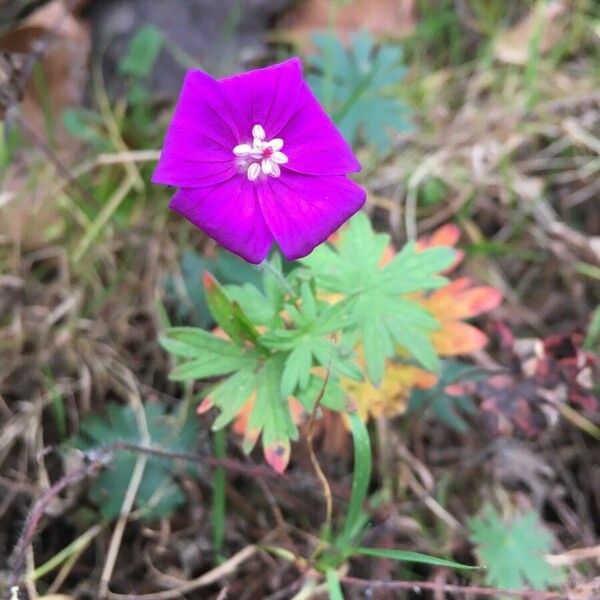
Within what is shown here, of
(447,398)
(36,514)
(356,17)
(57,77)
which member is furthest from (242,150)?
(356,17)

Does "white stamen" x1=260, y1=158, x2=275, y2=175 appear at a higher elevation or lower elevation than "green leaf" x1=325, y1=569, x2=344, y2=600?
higher

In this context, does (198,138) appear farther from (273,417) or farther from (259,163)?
(273,417)

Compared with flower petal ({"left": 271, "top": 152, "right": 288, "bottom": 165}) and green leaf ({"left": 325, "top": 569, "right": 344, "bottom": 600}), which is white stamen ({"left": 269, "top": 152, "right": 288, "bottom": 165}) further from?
green leaf ({"left": 325, "top": 569, "right": 344, "bottom": 600})

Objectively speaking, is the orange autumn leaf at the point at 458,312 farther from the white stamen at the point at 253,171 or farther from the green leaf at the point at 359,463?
the white stamen at the point at 253,171

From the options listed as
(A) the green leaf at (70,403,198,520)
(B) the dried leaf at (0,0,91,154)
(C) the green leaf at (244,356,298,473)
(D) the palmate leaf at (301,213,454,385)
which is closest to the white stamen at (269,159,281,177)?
(D) the palmate leaf at (301,213,454,385)

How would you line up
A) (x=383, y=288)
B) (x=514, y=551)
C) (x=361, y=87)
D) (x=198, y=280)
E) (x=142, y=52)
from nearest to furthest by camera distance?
1. (x=383, y=288)
2. (x=514, y=551)
3. (x=198, y=280)
4. (x=361, y=87)
5. (x=142, y=52)

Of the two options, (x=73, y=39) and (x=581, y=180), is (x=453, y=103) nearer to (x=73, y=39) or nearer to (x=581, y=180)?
(x=581, y=180)
